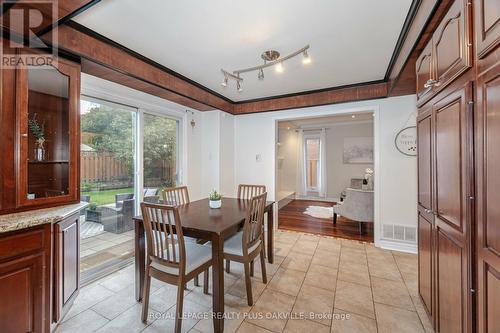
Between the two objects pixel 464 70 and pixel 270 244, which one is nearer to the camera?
pixel 464 70

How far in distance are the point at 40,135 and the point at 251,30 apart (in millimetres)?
2076

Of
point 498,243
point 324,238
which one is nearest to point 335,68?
point 498,243

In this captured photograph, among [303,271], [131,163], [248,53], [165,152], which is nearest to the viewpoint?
[248,53]

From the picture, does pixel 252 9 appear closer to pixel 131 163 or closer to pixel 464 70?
pixel 464 70

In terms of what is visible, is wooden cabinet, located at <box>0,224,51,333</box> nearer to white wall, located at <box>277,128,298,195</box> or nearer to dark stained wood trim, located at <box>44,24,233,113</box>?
dark stained wood trim, located at <box>44,24,233,113</box>

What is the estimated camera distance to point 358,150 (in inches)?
265

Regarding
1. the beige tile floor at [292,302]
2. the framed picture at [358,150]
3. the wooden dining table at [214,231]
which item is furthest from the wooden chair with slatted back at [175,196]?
the framed picture at [358,150]

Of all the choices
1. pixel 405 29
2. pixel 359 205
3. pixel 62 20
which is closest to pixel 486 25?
pixel 405 29

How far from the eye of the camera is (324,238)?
149 inches

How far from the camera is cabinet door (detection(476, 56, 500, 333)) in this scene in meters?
0.94

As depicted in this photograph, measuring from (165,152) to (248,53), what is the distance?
2140mm

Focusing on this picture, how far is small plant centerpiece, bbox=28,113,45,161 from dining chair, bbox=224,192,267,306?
6.05 ft

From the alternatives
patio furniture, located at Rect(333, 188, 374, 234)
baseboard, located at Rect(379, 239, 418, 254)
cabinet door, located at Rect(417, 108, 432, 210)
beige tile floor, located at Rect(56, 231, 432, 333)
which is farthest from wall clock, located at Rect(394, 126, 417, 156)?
cabinet door, located at Rect(417, 108, 432, 210)

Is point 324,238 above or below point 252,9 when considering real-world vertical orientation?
below
